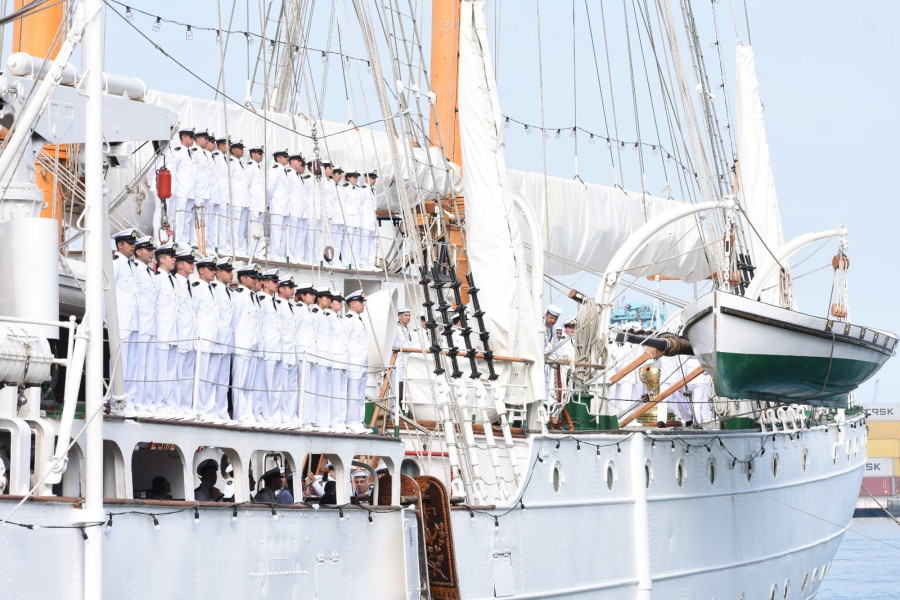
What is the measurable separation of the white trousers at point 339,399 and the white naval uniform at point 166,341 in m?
1.97

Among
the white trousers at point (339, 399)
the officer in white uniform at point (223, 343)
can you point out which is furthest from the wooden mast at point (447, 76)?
the officer in white uniform at point (223, 343)

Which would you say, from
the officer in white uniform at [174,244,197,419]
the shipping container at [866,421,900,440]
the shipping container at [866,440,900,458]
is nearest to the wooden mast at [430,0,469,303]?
the officer in white uniform at [174,244,197,419]

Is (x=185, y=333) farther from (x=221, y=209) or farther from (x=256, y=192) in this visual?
(x=256, y=192)

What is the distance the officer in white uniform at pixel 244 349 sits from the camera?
39.7 ft

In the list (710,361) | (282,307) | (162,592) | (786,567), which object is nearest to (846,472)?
(786,567)

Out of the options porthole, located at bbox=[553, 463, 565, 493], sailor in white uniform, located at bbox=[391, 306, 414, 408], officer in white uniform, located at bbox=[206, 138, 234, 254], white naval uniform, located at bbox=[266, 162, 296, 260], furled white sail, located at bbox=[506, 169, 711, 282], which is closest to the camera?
sailor in white uniform, located at bbox=[391, 306, 414, 408]

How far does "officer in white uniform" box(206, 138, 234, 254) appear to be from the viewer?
58.7 feet

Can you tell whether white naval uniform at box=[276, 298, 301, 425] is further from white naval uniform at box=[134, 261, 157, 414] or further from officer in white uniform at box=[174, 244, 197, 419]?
white naval uniform at box=[134, 261, 157, 414]

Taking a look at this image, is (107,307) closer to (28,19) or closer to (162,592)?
(162,592)

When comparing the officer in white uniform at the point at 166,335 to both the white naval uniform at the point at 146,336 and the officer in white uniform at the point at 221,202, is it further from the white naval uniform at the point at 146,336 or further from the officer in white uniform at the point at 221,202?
the officer in white uniform at the point at 221,202

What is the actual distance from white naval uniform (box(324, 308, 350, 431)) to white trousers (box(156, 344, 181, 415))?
6.28 ft

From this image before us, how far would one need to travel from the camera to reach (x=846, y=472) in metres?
27.0

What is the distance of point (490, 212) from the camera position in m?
17.1

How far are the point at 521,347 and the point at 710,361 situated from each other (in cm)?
219
